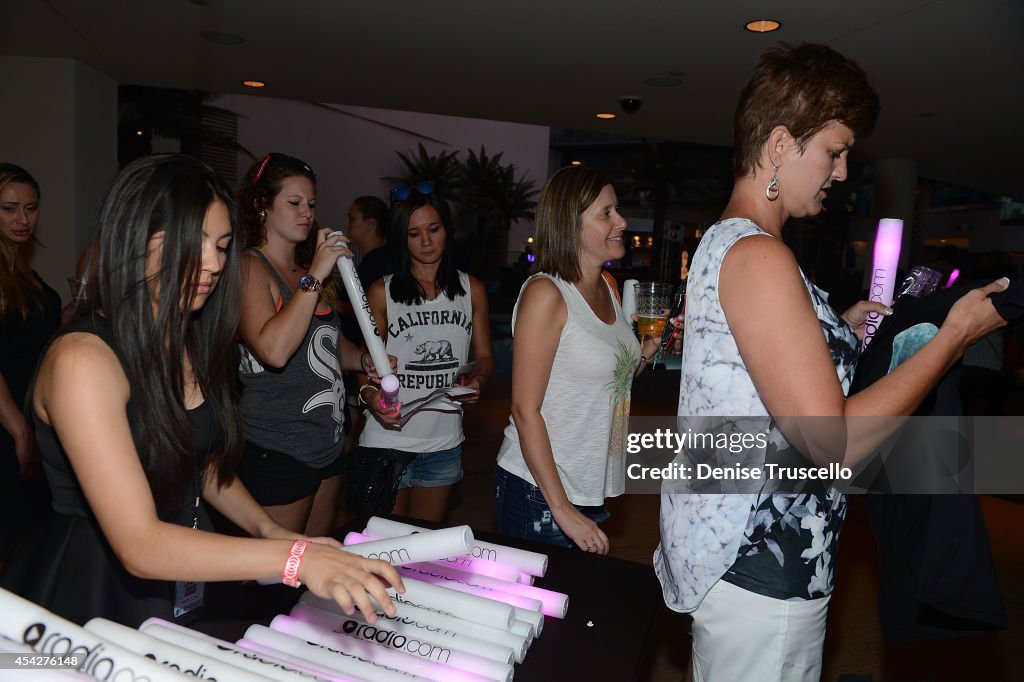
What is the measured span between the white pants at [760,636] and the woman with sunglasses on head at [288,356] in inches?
53.1

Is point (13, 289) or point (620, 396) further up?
point (13, 289)

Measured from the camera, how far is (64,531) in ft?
3.86

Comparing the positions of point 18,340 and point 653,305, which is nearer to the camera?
point 653,305

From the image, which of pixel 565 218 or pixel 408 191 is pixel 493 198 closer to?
pixel 408 191

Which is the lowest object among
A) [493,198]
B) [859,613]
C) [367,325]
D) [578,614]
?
[859,613]

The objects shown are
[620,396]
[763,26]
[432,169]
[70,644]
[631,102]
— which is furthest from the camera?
[432,169]

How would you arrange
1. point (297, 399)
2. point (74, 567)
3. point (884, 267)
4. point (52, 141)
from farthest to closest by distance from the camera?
point (52, 141) → point (297, 399) → point (884, 267) → point (74, 567)

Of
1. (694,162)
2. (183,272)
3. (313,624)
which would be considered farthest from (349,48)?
(694,162)

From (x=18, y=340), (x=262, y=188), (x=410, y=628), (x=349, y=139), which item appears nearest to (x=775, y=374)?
(x=410, y=628)

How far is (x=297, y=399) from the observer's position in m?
2.12

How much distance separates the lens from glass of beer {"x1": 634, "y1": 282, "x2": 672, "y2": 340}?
2.13 m

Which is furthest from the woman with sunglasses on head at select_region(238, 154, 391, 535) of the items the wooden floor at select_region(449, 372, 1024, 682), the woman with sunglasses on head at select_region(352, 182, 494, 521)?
the wooden floor at select_region(449, 372, 1024, 682)

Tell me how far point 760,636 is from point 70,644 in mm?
1065

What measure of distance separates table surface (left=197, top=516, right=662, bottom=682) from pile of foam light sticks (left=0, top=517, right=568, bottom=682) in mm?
44
